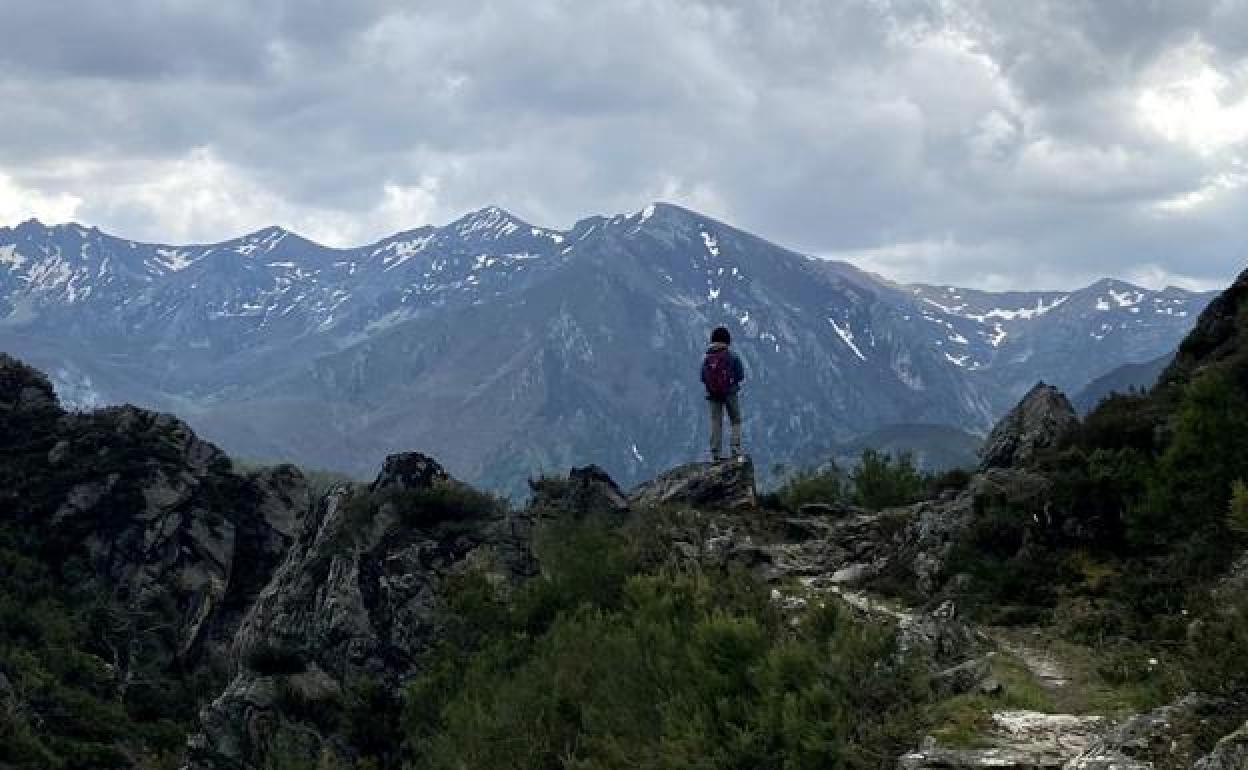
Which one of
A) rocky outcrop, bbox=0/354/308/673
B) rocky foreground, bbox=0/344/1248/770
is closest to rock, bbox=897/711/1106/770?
rocky foreground, bbox=0/344/1248/770

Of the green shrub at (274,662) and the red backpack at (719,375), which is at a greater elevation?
the red backpack at (719,375)

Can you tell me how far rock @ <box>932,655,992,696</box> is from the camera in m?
12.7

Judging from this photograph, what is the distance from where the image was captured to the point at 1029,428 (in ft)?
103

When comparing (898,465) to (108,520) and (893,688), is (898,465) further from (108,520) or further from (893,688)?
(108,520)

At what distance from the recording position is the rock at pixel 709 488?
31.6 metres

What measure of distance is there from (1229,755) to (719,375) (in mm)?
24074

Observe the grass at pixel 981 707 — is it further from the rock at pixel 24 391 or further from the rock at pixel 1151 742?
the rock at pixel 24 391

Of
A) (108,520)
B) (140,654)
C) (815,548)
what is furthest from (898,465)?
(108,520)

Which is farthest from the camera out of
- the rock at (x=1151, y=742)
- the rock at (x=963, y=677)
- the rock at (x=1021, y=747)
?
the rock at (x=963, y=677)

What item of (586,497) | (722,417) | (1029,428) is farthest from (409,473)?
(1029,428)

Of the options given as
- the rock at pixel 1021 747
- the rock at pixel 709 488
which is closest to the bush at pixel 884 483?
the rock at pixel 709 488

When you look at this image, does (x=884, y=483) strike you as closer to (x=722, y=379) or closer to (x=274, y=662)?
(x=722, y=379)

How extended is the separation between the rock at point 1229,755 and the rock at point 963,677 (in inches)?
163

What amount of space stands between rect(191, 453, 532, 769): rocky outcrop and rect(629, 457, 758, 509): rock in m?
4.80
